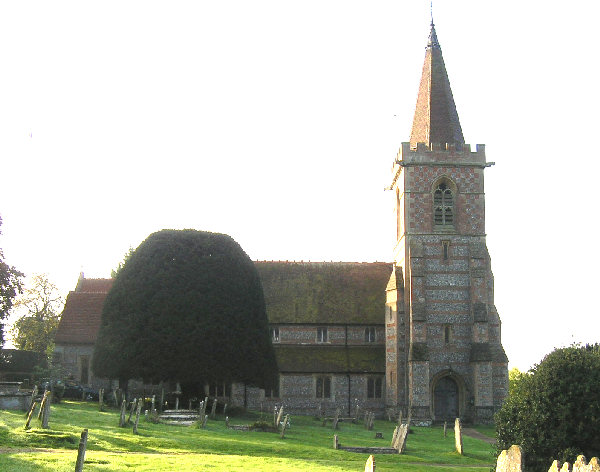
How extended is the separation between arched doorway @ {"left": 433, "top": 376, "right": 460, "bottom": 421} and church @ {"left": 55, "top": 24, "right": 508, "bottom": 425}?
2.5 inches

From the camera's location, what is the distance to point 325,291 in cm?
5341

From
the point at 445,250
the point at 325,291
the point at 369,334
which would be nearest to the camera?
the point at 445,250

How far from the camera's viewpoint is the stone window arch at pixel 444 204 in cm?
4803

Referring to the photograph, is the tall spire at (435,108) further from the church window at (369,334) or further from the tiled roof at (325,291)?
the church window at (369,334)

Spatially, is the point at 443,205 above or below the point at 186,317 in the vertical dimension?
above

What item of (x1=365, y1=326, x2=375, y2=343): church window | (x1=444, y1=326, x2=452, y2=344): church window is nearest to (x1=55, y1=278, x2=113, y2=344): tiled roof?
(x1=365, y1=326, x2=375, y2=343): church window

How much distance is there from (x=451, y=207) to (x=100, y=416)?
86.6 ft

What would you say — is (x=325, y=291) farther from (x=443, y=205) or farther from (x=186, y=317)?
(x=186, y=317)

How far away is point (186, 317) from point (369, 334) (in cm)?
1458

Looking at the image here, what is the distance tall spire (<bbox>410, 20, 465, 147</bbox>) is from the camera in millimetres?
49812

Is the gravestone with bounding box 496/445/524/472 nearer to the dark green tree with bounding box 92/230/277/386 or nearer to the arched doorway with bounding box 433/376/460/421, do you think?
the dark green tree with bounding box 92/230/277/386

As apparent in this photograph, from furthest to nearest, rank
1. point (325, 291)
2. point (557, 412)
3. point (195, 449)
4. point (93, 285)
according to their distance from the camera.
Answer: point (93, 285)
point (325, 291)
point (195, 449)
point (557, 412)

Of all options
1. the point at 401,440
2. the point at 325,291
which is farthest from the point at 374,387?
the point at 401,440

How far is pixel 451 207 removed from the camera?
48344mm
